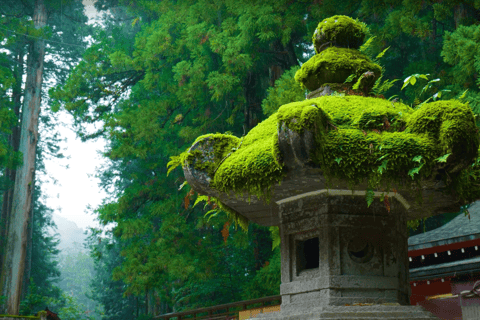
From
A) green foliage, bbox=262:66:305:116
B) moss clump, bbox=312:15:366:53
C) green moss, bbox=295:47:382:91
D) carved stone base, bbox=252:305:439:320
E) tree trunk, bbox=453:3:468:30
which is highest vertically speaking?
tree trunk, bbox=453:3:468:30

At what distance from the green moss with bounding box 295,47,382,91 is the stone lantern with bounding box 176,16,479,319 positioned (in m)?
0.01

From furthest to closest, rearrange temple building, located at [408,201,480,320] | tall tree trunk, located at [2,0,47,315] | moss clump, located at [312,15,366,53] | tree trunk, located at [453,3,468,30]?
tall tree trunk, located at [2,0,47,315], tree trunk, located at [453,3,468,30], temple building, located at [408,201,480,320], moss clump, located at [312,15,366,53]

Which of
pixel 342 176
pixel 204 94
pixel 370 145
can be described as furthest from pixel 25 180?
pixel 370 145

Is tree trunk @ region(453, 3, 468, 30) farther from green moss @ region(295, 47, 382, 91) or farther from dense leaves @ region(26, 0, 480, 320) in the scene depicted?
green moss @ region(295, 47, 382, 91)

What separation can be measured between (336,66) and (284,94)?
543 cm

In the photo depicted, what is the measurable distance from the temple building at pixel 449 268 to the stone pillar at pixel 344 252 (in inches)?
116

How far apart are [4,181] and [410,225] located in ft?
51.8

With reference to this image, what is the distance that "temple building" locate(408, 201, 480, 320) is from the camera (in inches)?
278

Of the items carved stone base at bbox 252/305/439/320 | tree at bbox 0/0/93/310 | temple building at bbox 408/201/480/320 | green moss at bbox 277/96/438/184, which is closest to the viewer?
green moss at bbox 277/96/438/184

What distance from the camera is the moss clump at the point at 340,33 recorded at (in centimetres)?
500

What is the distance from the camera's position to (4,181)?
17750mm

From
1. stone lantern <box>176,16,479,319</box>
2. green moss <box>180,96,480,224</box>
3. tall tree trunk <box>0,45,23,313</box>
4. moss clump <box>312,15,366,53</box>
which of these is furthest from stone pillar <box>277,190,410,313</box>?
tall tree trunk <box>0,45,23,313</box>

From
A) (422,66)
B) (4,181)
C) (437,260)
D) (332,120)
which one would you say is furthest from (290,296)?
(4,181)

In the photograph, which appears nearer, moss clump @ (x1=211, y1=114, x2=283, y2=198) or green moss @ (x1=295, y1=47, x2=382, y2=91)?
moss clump @ (x1=211, y1=114, x2=283, y2=198)
